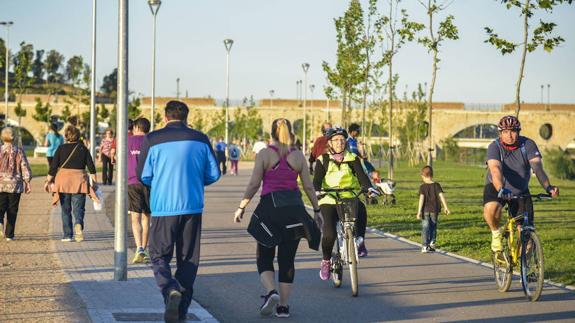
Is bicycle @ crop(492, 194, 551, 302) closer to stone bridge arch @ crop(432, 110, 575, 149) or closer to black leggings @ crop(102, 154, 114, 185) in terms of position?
black leggings @ crop(102, 154, 114, 185)

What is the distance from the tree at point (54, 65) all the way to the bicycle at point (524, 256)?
160218 millimetres

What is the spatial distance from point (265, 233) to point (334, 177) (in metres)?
2.20

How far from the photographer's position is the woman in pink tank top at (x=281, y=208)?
9.19 meters

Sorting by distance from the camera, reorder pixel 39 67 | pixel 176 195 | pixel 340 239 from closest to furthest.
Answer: pixel 176 195 → pixel 340 239 → pixel 39 67

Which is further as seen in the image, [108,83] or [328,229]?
[108,83]

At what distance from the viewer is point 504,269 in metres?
10.8

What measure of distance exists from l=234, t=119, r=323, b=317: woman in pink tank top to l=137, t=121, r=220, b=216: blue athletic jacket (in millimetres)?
714

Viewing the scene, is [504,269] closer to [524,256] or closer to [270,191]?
[524,256]

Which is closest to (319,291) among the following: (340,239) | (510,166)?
(340,239)

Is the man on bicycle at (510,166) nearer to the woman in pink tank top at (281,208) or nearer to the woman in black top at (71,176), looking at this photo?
the woman in pink tank top at (281,208)

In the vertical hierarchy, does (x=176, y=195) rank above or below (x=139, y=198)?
above

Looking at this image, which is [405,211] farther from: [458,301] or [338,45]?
[338,45]

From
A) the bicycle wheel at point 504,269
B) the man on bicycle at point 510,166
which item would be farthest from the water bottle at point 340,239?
the bicycle wheel at point 504,269

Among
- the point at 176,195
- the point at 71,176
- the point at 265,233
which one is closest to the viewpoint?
the point at 176,195
